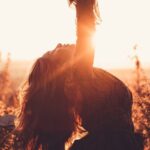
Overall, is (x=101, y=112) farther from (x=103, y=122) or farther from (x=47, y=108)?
(x=47, y=108)

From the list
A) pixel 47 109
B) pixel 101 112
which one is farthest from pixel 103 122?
pixel 47 109

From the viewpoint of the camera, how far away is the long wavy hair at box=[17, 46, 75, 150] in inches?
62.6

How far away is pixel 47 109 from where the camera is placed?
1.62 m

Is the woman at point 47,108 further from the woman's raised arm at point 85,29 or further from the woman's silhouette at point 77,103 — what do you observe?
the woman's raised arm at point 85,29

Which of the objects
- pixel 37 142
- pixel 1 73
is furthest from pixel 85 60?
pixel 1 73

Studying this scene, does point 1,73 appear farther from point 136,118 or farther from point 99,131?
point 99,131

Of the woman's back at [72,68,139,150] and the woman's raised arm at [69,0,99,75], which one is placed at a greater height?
the woman's raised arm at [69,0,99,75]

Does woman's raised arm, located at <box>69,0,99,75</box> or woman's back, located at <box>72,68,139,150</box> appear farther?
woman's back, located at <box>72,68,139,150</box>

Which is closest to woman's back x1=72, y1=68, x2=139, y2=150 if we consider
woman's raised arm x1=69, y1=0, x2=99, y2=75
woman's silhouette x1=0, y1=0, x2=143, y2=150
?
woman's silhouette x1=0, y1=0, x2=143, y2=150

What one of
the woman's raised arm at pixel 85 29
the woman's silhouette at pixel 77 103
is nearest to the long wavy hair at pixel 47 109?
the woman's silhouette at pixel 77 103

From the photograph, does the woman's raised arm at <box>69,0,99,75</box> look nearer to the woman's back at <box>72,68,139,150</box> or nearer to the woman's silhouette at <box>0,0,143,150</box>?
the woman's silhouette at <box>0,0,143,150</box>

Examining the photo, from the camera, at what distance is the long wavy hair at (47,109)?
1589mm

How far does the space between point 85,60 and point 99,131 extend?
276 mm

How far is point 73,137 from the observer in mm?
1561
